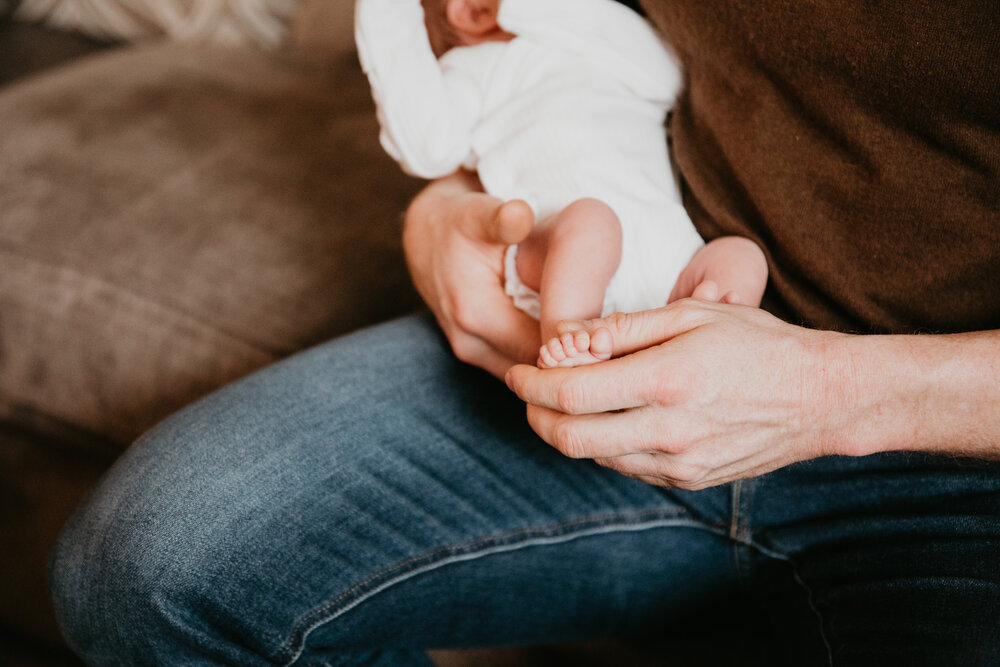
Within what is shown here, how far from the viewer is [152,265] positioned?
1.12 metres

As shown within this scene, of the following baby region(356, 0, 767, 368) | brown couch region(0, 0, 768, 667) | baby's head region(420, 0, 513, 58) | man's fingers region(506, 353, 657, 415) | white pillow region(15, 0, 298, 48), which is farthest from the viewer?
white pillow region(15, 0, 298, 48)

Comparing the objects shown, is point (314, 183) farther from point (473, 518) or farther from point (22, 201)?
point (473, 518)

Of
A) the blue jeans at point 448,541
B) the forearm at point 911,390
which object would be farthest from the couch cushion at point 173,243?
the forearm at point 911,390

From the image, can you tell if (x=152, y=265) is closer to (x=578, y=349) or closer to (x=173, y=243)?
(x=173, y=243)

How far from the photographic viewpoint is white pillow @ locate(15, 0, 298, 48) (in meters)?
1.68

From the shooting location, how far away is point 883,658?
0.59m

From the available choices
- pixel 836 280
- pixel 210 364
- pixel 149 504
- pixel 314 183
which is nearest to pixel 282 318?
pixel 210 364

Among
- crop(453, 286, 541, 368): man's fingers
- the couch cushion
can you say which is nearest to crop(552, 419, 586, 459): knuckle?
crop(453, 286, 541, 368): man's fingers

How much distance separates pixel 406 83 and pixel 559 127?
172 millimetres

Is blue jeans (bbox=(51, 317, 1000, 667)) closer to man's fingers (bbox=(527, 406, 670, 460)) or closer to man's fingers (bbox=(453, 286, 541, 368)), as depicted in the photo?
man's fingers (bbox=(453, 286, 541, 368))

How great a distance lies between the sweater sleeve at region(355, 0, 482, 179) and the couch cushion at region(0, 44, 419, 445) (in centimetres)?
35

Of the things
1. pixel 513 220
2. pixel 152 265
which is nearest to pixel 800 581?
pixel 513 220

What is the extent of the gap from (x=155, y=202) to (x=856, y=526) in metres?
1.16

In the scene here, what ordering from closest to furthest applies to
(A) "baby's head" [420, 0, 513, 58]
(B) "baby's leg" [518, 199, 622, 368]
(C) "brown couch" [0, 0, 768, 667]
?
(B) "baby's leg" [518, 199, 622, 368] → (A) "baby's head" [420, 0, 513, 58] → (C) "brown couch" [0, 0, 768, 667]
